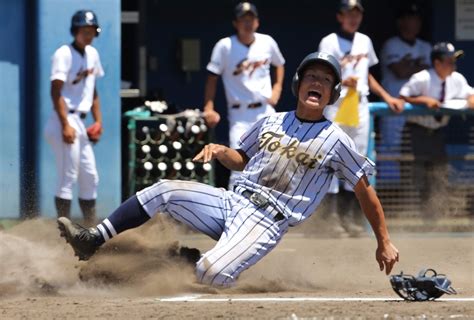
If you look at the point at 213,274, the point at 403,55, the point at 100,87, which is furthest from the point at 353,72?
the point at 213,274

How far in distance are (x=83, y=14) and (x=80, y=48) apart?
0.32 meters

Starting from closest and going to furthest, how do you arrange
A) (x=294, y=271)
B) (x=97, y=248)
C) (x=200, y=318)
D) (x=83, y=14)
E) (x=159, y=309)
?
(x=200, y=318), (x=159, y=309), (x=97, y=248), (x=294, y=271), (x=83, y=14)

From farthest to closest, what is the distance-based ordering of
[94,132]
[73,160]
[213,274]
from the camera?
[94,132]
[73,160]
[213,274]

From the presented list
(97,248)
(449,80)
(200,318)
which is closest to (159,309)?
(200,318)

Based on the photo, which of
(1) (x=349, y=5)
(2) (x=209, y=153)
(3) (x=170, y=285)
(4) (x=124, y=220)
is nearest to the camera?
(2) (x=209, y=153)

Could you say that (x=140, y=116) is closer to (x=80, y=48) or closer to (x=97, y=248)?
(x=80, y=48)

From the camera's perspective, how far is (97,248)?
8070mm

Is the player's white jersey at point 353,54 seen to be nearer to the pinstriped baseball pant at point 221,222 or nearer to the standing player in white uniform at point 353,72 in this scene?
the standing player in white uniform at point 353,72

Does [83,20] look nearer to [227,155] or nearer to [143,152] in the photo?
[143,152]

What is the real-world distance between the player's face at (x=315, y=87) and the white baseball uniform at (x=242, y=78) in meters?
4.34

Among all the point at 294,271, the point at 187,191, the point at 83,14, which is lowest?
the point at 294,271

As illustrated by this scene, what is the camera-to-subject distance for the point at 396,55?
13695mm

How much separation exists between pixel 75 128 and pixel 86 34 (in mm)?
839

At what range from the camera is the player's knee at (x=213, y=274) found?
789cm
